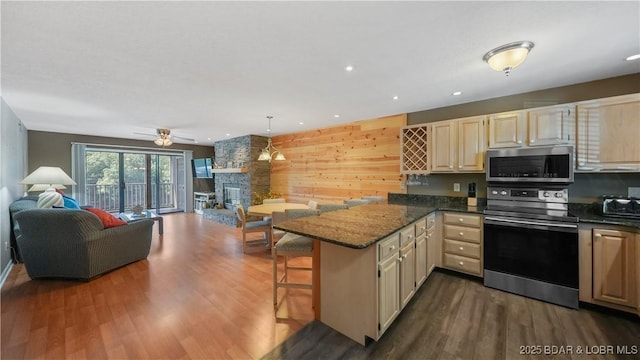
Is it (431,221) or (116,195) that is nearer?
(431,221)

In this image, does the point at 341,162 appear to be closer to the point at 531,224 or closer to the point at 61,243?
the point at 531,224

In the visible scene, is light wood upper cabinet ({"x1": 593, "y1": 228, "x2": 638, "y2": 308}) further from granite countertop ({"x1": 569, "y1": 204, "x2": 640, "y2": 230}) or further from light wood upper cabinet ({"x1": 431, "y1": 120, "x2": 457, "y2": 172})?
light wood upper cabinet ({"x1": 431, "y1": 120, "x2": 457, "y2": 172})

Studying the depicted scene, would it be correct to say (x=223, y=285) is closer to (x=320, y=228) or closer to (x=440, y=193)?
(x=320, y=228)

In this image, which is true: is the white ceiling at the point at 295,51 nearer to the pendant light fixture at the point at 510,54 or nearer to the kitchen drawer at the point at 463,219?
the pendant light fixture at the point at 510,54

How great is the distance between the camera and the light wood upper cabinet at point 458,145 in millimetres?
3047

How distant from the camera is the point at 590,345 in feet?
5.99

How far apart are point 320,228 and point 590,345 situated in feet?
7.50

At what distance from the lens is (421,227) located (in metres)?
2.56

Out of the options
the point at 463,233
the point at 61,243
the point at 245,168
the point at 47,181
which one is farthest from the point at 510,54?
the point at 47,181

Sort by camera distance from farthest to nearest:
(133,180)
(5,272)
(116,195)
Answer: (133,180) < (116,195) < (5,272)

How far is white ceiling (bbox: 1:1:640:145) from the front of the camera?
1.51 m

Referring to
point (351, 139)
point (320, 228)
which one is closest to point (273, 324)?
point (320, 228)

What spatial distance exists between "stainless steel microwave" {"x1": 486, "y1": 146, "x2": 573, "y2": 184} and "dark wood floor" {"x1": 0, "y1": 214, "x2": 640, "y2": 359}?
132cm

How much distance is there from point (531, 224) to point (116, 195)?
9384 millimetres
